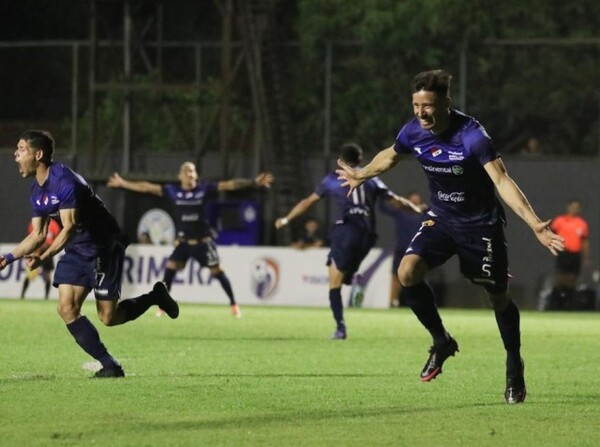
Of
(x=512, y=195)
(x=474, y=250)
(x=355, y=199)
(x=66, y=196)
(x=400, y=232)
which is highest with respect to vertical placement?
(x=512, y=195)

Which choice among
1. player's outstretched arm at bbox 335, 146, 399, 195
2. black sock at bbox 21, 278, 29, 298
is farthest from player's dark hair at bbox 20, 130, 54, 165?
black sock at bbox 21, 278, 29, 298

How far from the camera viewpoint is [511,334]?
36.9 feet

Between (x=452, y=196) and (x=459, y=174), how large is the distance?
0.63 ft

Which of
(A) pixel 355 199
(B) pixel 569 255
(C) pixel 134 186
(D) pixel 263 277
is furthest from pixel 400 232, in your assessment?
(A) pixel 355 199

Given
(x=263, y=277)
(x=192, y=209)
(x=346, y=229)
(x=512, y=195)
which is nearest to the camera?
(x=512, y=195)

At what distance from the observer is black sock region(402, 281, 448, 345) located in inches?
455

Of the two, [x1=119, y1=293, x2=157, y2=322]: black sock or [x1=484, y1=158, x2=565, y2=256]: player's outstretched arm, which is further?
[x1=119, y1=293, x2=157, y2=322]: black sock

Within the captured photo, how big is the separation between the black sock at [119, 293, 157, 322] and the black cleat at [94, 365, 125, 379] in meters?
0.56

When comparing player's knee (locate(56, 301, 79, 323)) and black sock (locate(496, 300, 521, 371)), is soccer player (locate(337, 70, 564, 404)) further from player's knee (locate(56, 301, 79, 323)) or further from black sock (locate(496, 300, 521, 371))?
player's knee (locate(56, 301, 79, 323))

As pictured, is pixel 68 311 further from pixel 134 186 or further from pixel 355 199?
pixel 134 186

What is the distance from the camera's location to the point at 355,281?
28328 mm

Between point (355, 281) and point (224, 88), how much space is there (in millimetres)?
5983

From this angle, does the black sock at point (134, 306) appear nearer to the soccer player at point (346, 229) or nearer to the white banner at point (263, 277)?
the soccer player at point (346, 229)

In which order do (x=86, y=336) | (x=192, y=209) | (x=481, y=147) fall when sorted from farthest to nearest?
1. (x=192, y=209)
2. (x=86, y=336)
3. (x=481, y=147)
